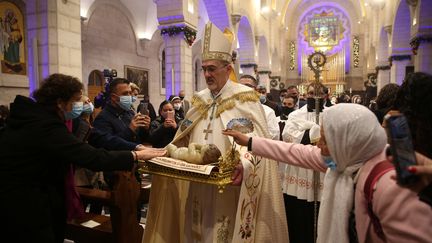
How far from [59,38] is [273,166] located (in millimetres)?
4812

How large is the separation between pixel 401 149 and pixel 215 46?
1866 mm


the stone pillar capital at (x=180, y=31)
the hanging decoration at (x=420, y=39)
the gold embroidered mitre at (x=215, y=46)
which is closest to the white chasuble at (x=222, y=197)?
the gold embroidered mitre at (x=215, y=46)

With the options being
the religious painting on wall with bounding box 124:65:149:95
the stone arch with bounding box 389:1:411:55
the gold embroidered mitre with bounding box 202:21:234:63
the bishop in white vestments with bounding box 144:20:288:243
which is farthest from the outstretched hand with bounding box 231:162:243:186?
the stone arch with bounding box 389:1:411:55

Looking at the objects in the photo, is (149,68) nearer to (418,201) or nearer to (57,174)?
(57,174)

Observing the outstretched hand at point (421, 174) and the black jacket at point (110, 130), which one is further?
the black jacket at point (110, 130)

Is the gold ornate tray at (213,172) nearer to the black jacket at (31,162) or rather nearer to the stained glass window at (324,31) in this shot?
the black jacket at (31,162)

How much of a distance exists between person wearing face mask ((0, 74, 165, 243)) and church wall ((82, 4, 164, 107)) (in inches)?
398

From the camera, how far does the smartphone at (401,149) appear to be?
1091mm

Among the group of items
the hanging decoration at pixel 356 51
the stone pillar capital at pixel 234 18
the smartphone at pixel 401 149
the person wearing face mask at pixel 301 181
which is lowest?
the person wearing face mask at pixel 301 181

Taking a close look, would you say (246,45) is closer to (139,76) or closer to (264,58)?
(264,58)

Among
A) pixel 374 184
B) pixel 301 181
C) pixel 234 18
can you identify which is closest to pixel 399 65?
pixel 234 18

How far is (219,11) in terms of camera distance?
13.2m

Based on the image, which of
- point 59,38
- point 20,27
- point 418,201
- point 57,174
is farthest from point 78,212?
point 20,27

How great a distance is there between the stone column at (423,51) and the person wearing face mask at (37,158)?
10.6m
